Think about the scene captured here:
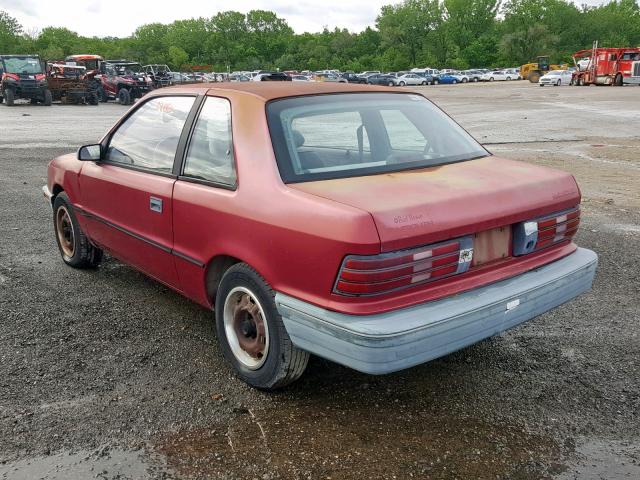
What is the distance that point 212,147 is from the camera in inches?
135

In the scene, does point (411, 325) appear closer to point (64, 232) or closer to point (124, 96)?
→ point (64, 232)

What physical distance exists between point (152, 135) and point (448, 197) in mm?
2127

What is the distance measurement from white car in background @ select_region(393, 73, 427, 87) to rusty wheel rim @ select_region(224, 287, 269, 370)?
61328mm

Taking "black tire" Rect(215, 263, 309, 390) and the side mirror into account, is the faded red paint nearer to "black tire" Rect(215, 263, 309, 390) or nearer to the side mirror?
"black tire" Rect(215, 263, 309, 390)

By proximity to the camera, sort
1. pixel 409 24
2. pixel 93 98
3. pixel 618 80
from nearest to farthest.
→ 1. pixel 93 98
2. pixel 618 80
3. pixel 409 24

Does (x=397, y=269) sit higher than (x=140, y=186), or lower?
lower

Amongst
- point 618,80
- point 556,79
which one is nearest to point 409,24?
point 556,79

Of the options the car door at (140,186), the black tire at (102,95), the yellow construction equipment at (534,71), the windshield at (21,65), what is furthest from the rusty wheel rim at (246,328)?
the yellow construction equipment at (534,71)

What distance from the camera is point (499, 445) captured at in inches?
108

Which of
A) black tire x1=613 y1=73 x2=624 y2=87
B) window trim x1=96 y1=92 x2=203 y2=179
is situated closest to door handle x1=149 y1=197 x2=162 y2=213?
window trim x1=96 y1=92 x2=203 y2=179

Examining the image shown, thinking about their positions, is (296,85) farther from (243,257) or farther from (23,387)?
(23,387)

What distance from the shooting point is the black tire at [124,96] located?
29547mm

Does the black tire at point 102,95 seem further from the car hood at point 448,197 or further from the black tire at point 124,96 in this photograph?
the car hood at point 448,197

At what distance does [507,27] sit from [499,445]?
11919 centimetres
